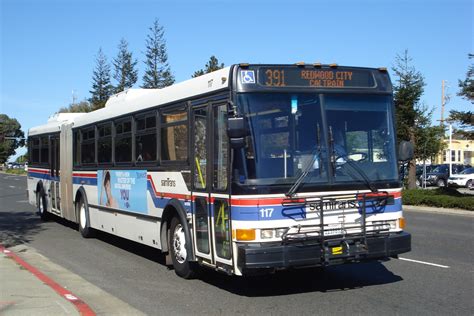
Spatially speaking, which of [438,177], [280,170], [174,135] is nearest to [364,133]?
[280,170]

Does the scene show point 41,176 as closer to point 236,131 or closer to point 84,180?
point 84,180

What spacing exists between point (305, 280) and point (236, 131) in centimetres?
308

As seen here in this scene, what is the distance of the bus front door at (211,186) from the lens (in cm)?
750

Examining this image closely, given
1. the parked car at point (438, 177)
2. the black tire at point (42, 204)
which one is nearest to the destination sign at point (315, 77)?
the black tire at point (42, 204)

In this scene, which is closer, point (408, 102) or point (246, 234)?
point (246, 234)

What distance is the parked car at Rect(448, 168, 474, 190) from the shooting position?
39.1m

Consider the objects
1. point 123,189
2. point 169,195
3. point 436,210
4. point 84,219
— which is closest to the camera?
point 169,195

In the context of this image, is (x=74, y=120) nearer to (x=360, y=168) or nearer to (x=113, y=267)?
(x=113, y=267)

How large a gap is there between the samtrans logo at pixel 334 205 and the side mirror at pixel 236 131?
1275mm

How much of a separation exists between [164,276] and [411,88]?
21468mm

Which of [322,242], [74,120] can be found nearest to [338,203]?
[322,242]

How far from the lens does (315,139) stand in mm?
7410

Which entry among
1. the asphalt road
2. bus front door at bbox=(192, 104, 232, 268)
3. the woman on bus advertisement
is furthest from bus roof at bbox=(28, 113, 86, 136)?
bus front door at bbox=(192, 104, 232, 268)

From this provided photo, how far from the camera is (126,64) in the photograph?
2210 inches
